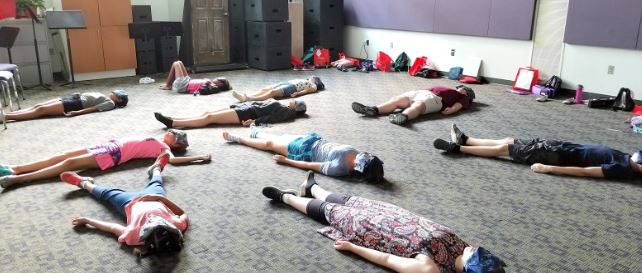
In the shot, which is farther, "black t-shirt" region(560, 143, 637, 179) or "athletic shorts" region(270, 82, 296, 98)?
"athletic shorts" region(270, 82, 296, 98)

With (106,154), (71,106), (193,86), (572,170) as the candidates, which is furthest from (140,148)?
(572,170)

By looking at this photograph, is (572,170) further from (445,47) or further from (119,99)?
(445,47)

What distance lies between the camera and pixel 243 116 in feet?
15.5

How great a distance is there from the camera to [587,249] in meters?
2.50

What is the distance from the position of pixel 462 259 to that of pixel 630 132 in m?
3.52

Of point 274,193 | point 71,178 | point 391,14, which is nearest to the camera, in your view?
point 274,193

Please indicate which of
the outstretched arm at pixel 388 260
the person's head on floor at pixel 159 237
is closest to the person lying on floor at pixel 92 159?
the person's head on floor at pixel 159 237

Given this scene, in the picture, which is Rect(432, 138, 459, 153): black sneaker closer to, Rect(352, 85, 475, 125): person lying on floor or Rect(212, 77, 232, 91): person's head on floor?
Rect(352, 85, 475, 125): person lying on floor

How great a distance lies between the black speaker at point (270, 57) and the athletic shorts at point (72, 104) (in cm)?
348

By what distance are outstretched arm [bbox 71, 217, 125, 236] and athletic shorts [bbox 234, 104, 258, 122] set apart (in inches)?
86.1

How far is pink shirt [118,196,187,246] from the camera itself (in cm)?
240

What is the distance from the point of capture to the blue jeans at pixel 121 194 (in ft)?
8.98

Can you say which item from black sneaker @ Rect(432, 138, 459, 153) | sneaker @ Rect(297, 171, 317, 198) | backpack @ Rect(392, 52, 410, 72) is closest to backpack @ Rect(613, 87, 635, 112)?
black sneaker @ Rect(432, 138, 459, 153)

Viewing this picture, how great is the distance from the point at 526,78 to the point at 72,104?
5.52 metres
